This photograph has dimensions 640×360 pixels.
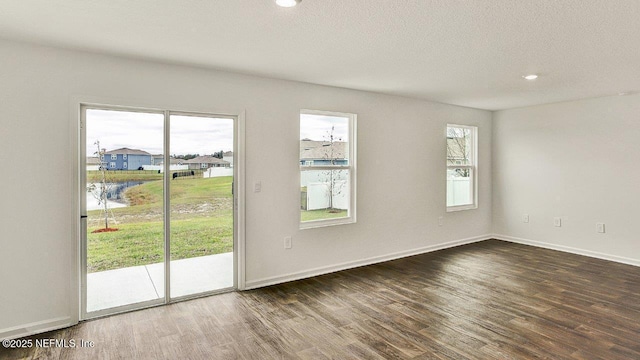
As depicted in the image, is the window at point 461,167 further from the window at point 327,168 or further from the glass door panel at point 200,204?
the glass door panel at point 200,204

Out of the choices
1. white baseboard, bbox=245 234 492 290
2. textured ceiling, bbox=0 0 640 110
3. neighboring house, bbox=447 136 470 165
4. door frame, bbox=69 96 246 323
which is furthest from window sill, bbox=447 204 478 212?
door frame, bbox=69 96 246 323

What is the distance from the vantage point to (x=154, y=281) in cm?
342

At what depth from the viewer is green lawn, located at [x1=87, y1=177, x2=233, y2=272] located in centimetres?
323

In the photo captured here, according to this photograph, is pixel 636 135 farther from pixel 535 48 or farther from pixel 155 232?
pixel 155 232

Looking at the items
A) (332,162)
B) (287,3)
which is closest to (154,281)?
(332,162)

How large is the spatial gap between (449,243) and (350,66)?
3533 millimetres

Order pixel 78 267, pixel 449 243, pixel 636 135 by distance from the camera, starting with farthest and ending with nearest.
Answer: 1. pixel 449 243
2. pixel 636 135
3. pixel 78 267

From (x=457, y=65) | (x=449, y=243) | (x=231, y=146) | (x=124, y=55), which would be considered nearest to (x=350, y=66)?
(x=457, y=65)

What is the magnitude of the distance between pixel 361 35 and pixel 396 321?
2330mm

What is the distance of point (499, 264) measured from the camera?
4.68 metres

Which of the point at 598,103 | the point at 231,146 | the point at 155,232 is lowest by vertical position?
the point at 155,232

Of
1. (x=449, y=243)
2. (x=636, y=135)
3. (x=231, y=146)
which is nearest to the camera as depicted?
(x=231, y=146)

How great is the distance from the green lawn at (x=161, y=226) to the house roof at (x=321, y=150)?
1000 millimetres

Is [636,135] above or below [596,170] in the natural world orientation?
above
